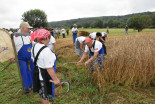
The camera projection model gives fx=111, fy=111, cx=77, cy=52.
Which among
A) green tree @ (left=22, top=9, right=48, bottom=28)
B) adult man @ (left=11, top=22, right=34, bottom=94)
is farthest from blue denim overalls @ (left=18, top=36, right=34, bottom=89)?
green tree @ (left=22, top=9, right=48, bottom=28)

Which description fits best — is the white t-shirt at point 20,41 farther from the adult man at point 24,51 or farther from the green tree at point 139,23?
the green tree at point 139,23

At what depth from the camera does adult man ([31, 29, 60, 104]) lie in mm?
1771

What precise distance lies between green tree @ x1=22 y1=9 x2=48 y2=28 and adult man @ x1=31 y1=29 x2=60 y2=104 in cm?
5418

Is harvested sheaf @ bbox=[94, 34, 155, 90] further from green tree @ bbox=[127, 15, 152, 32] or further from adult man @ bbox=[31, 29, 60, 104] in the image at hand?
green tree @ bbox=[127, 15, 152, 32]

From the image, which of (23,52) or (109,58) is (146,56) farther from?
(23,52)

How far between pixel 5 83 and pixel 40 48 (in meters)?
3.24

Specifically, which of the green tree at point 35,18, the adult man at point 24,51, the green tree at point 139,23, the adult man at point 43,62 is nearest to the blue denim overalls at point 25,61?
the adult man at point 24,51

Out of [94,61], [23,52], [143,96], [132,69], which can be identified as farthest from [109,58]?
[23,52]

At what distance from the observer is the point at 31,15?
52.6 metres

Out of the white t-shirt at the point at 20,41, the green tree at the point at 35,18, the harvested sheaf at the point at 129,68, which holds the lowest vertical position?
the harvested sheaf at the point at 129,68

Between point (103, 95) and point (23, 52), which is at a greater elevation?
point (23, 52)

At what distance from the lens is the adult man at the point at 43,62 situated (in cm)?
177

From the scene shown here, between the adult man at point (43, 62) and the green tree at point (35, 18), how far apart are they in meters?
54.2

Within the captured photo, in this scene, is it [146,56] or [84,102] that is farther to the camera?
[146,56]
